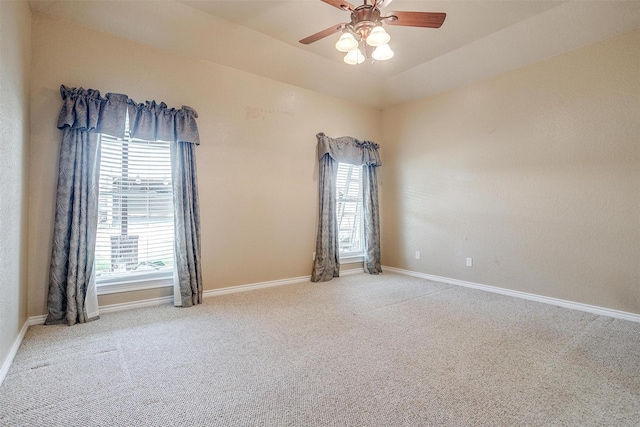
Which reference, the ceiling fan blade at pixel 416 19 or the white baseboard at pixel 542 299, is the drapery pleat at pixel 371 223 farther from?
the ceiling fan blade at pixel 416 19

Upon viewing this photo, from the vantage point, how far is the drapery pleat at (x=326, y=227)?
15.5ft

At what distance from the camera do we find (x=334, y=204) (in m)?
4.87

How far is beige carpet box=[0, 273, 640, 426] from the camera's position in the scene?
1661mm

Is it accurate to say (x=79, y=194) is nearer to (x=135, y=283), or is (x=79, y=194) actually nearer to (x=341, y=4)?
(x=135, y=283)

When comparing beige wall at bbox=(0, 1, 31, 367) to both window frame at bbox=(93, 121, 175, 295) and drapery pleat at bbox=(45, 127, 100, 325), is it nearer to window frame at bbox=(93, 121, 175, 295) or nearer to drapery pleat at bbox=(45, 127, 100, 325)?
drapery pleat at bbox=(45, 127, 100, 325)

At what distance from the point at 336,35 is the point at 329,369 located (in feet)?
11.9

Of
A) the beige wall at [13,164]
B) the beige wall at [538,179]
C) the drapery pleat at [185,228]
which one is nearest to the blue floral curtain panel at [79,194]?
the beige wall at [13,164]

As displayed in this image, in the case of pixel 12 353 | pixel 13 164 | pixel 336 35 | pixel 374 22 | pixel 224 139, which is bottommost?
pixel 12 353

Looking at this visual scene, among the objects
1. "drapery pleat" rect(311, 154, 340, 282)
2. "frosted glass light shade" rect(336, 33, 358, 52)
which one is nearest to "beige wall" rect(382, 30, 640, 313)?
"drapery pleat" rect(311, 154, 340, 282)

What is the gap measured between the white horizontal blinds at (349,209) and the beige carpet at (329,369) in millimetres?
1975

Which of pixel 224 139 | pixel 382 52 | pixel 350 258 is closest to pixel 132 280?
pixel 224 139

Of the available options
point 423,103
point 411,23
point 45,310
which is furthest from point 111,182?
point 423,103

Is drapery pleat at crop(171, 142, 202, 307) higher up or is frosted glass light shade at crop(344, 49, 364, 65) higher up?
frosted glass light shade at crop(344, 49, 364, 65)

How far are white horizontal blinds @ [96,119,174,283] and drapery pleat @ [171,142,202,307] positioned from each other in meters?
0.16
